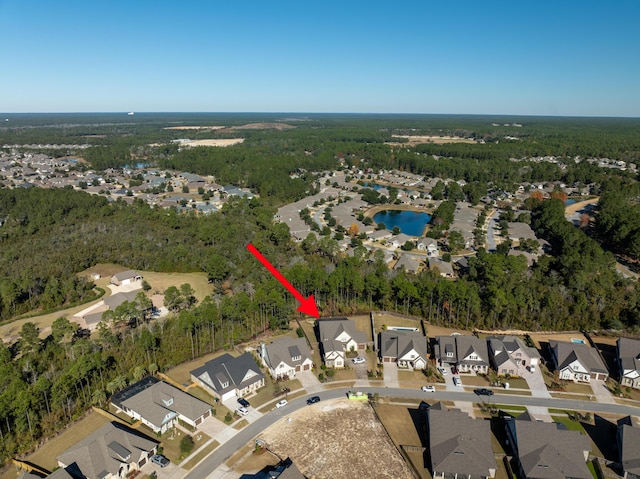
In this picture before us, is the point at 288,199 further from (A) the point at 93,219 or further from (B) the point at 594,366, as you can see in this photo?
(B) the point at 594,366

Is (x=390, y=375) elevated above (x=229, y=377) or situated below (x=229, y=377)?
below

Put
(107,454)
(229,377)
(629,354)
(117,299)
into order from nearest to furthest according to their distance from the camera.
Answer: (107,454) → (229,377) → (629,354) → (117,299)

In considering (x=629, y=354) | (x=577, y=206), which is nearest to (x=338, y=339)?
(x=629, y=354)

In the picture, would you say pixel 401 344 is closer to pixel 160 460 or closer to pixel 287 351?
pixel 287 351

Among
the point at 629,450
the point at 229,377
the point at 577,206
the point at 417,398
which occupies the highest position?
the point at 577,206

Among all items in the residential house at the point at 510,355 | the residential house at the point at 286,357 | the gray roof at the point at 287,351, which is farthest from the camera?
the residential house at the point at 510,355

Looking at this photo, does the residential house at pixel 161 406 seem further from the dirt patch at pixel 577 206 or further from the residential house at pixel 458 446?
the dirt patch at pixel 577 206

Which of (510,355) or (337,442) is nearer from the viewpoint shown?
(337,442)

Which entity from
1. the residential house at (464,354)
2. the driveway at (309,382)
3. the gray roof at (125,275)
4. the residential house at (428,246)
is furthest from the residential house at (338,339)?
the residential house at (428,246)
